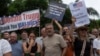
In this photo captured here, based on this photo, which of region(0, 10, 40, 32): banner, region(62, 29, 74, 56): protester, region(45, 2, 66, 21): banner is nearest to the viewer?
region(62, 29, 74, 56): protester

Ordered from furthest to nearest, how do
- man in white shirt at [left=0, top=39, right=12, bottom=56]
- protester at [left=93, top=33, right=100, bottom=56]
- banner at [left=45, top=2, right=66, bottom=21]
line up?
banner at [left=45, top=2, right=66, bottom=21]
protester at [left=93, top=33, right=100, bottom=56]
man in white shirt at [left=0, top=39, right=12, bottom=56]

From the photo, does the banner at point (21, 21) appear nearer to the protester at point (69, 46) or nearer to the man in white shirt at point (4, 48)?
the protester at point (69, 46)

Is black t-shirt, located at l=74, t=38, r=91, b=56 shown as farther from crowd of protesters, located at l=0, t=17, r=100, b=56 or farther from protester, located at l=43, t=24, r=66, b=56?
protester, located at l=43, t=24, r=66, b=56

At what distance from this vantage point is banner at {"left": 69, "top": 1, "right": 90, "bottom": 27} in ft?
30.8

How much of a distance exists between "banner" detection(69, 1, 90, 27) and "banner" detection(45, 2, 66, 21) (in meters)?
0.86

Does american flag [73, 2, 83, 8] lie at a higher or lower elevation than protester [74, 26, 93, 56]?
higher

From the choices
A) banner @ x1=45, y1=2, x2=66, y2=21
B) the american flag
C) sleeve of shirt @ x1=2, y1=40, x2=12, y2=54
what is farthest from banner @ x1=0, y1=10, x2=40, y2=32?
sleeve of shirt @ x1=2, y1=40, x2=12, y2=54

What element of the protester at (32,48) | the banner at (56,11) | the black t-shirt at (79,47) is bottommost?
the protester at (32,48)

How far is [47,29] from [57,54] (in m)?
0.59

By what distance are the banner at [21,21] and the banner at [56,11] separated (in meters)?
2.00

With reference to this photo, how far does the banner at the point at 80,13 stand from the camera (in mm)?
9383

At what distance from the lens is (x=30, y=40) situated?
376 inches

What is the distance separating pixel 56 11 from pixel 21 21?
2782 millimetres

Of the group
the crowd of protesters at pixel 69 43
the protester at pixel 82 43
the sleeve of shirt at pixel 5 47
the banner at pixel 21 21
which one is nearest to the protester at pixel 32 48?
the crowd of protesters at pixel 69 43
